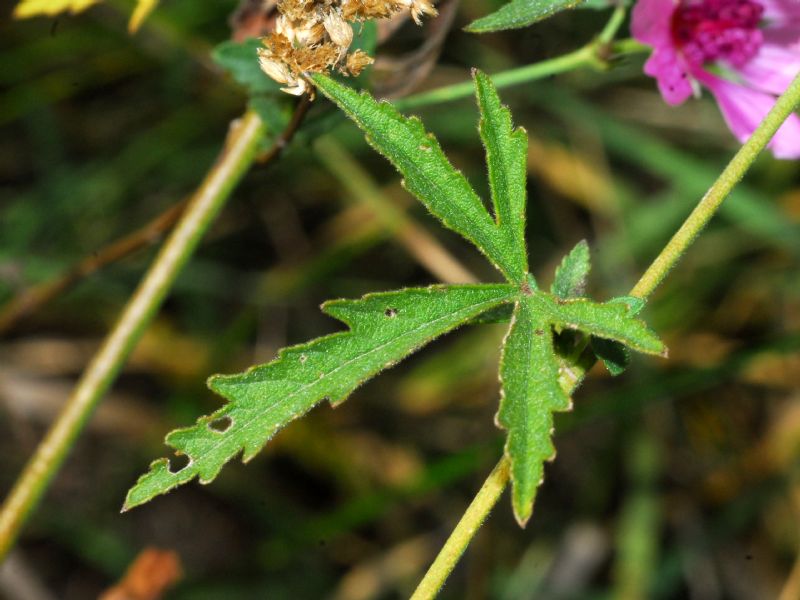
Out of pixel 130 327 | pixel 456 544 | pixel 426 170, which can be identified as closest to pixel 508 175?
pixel 426 170

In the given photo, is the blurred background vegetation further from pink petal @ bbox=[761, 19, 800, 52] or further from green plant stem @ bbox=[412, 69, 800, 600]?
green plant stem @ bbox=[412, 69, 800, 600]

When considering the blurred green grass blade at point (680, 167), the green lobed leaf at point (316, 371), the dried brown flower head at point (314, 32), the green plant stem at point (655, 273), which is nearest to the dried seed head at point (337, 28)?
the dried brown flower head at point (314, 32)

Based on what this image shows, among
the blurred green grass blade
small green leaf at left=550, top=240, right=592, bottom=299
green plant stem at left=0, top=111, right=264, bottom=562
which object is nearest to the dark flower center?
small green leaf at left=550, top=240, right=592, bottom=299

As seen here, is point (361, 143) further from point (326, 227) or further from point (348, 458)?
point (348, 458)

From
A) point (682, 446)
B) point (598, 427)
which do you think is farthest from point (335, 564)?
point (682, 446)

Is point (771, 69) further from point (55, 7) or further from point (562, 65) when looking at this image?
point (55, 7)

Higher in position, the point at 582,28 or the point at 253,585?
the point at 582,28
